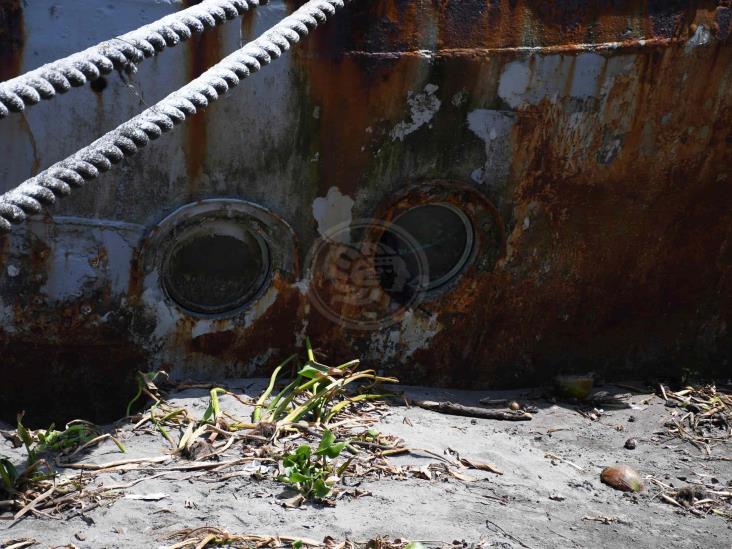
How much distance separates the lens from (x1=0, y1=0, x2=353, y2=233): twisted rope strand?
238 centimetres

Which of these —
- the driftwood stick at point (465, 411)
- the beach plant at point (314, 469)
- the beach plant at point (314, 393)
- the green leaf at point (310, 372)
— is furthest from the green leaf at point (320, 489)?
the driftwood stick at point (465, 411)

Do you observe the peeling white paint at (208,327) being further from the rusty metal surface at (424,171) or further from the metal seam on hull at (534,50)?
the metal seam on hull at (534,50)

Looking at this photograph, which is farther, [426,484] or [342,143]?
[342,143]

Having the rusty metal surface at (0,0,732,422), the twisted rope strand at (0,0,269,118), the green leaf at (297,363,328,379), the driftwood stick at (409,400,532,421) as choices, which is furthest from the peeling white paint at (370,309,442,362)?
the twisted rope strand at (0,0,269,118)

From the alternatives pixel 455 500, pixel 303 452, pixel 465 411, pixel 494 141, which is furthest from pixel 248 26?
pixel 455 500

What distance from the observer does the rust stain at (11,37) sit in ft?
10.1

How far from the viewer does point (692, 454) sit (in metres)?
3.33

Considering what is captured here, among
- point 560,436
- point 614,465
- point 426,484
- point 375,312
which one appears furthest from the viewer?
point 375,312

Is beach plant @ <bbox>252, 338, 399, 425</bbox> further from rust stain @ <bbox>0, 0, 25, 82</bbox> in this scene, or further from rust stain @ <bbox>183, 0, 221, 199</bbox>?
rust stain @ <bbox>0, 0, 25, 82</bbox>

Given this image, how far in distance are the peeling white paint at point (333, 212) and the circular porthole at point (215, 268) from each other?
0.23 metres

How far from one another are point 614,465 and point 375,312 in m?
1.06

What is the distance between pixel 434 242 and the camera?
3.62 meters

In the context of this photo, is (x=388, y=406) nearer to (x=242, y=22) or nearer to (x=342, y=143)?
(x=342, y=143)

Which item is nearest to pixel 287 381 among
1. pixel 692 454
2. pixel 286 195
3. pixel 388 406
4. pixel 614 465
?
pixel 388 406
